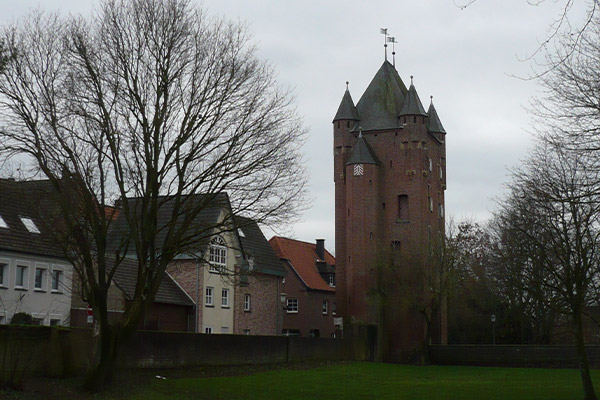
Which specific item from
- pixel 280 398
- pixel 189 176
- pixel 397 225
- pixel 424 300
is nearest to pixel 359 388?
pixel 280 398

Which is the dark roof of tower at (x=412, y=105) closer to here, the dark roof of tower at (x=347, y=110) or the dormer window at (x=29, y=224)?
the dark roof of tower at (x=347, y=110)

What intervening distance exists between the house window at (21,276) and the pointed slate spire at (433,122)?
1810 inches

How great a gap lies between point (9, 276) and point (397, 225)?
36.7m

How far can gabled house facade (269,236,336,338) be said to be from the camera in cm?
6969

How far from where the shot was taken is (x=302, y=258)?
7450 cm

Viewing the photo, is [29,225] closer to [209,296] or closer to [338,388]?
[209,296]

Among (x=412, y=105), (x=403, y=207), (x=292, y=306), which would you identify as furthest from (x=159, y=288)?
(x=412, y=105)

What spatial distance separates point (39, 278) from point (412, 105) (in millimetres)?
38593

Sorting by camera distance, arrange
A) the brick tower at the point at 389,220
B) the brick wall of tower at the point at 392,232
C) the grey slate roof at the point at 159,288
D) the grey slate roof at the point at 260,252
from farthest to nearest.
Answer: the brick wall of tower at the point at 392,232 < the brick tower at the point at 389,220 < the grey slate roof at the point at 260,252 < the grey slate roof at the point at 159,288

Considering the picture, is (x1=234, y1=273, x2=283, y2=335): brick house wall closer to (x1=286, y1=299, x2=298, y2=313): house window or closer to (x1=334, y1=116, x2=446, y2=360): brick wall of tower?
(x1=334, y1=116, x2=446, y2=360): brick wall of tower

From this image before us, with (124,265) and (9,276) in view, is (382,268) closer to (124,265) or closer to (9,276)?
(124,265)

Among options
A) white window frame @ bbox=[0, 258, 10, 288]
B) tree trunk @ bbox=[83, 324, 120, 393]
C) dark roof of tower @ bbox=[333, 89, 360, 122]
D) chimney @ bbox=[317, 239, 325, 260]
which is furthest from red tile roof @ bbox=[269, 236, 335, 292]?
tree trunk @ bbox=[83, 324, 120, 393]

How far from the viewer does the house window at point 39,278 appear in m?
38.5

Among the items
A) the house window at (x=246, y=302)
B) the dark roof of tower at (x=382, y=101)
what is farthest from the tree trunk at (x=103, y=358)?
the dark roof of tower at (x=382, y=101)
